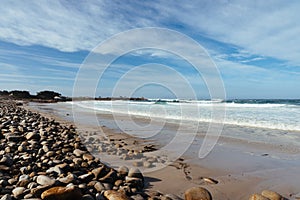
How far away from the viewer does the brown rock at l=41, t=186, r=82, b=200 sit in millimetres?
2066

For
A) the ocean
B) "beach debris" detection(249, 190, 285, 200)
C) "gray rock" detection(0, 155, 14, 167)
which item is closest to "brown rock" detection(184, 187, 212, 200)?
"beach debris" detection(249, 190, 285, 200)

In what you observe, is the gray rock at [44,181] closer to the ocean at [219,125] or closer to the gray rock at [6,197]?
the gray rock at [6,197]

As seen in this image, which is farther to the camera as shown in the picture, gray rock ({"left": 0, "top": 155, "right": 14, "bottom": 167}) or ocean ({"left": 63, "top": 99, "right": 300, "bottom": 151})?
ocean ({"left": 63, "top": 99, "right": 300, "bottom": 151})

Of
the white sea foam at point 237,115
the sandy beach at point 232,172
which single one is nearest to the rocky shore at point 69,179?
the sandy beach at point 232,172

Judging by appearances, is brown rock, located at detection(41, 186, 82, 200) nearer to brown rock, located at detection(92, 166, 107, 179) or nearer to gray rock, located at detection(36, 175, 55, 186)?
gray rock, located at detection(36, 175, 55, 186)

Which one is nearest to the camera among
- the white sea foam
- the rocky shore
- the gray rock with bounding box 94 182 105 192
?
the rocky shore

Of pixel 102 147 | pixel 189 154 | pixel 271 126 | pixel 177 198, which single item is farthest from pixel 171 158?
pixel 271 126

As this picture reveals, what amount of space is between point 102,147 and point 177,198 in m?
2.77

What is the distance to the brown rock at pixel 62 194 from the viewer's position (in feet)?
6.78

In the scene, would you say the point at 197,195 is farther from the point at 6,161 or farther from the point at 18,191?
the point at 6,161

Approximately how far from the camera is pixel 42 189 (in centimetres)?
221

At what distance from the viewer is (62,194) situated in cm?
207

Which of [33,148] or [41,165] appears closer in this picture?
[41,165]

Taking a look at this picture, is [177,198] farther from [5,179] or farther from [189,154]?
[189,154]
